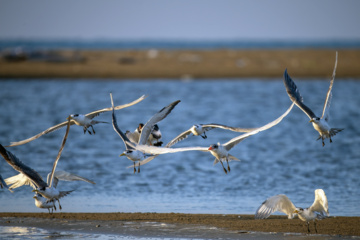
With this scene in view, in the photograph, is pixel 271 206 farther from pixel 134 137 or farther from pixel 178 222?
pixel 134 137

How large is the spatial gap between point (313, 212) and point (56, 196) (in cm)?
582

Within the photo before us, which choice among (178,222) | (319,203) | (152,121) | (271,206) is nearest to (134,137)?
(152,121)

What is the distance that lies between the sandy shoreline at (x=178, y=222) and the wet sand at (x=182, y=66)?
40.7 meters

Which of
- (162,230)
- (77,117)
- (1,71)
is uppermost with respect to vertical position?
(1,71)

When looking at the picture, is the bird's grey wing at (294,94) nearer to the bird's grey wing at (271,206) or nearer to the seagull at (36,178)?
the bird's grey wing at (271,206)

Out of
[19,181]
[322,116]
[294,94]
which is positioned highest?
[294,94]

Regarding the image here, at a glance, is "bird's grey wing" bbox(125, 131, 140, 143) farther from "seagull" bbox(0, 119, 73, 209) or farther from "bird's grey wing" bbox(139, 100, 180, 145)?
"seagull" bbox(0, 119, 73, 209)

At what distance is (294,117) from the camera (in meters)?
38.0

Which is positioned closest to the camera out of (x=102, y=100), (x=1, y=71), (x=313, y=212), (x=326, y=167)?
(x=313, y=212)

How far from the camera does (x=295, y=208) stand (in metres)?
13.8

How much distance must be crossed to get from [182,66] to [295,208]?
158ft

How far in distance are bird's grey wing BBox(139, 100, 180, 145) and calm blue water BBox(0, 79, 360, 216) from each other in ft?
5.96

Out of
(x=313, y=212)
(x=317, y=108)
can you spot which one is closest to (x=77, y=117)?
(x=313, y=212)

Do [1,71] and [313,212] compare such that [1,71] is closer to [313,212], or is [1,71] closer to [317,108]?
[317,108]
